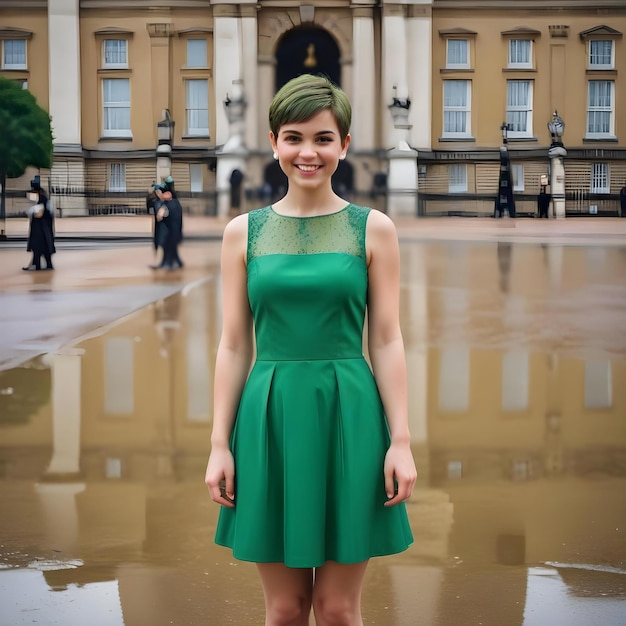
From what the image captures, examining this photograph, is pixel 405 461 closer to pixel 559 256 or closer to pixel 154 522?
pixel 154 522

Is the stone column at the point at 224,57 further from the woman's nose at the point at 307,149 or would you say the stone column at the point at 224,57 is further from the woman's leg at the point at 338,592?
the woman's leg at the point at 338,592

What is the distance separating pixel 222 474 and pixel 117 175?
12.0 m

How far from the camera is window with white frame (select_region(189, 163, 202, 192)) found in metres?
13.8

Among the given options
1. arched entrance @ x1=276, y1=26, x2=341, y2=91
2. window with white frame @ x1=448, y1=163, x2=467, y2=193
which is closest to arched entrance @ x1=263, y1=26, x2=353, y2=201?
arched entrance @ x1=276, y1=26, x2=341, y2=91

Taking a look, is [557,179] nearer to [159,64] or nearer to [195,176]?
[195,176]

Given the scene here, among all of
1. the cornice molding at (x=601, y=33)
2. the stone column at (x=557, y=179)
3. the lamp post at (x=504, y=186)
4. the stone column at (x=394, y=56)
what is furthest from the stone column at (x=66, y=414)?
the cornice molding at (x=601, y=33)

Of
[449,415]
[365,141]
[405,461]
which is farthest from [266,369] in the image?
[365,141]

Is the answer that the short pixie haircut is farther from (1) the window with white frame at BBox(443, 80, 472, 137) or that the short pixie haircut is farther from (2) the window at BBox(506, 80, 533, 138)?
(1) the window with white frame at BBox(443, 80, 472, 137)

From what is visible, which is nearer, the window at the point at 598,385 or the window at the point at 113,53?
the window at the point at 598,385

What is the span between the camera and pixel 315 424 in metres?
2.17

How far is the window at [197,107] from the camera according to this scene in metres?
14.1

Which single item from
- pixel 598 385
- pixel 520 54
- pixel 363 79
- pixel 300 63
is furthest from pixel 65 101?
pixel 598 385

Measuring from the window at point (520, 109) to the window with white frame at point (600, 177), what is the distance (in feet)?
3.17

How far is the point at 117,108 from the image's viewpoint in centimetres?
1470
